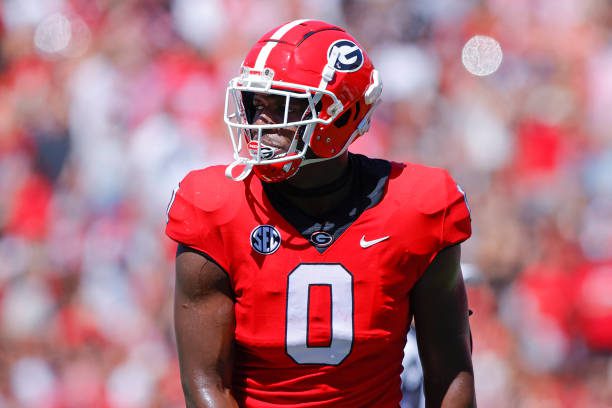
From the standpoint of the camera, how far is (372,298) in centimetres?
203

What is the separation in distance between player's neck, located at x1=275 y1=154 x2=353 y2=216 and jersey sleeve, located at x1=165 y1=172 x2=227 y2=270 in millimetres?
161

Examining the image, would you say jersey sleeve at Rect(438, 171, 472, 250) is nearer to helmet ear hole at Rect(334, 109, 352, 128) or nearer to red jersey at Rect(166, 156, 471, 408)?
red jersey at Rect(166, 156, 471, 408)

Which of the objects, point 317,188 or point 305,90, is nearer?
point 305,90

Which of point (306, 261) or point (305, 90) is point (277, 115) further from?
point (306, 261)

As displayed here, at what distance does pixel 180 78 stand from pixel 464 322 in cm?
221

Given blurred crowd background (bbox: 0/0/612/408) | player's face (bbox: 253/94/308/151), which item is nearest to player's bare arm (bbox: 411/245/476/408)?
player's face (bbox: 253/94/308/151)

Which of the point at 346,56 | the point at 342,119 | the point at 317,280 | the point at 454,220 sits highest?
the point at 346,56

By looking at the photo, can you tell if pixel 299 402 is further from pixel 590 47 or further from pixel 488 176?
pixel 590 47

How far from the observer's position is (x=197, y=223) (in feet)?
6.71

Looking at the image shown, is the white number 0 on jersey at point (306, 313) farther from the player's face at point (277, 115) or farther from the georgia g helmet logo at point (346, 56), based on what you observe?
the georgia g helmet logo at point (346, 56)

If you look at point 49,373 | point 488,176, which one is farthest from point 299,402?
point 49,373

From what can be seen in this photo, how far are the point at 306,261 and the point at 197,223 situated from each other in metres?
0.23

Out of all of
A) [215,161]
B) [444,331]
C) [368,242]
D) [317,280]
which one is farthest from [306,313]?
[215,161]

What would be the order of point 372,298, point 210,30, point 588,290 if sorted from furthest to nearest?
point 210,30 → point 588,290 → point 372,298
